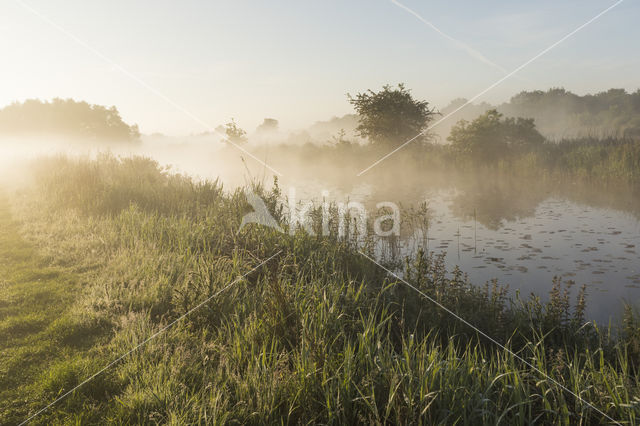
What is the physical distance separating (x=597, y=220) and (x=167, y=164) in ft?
48.3

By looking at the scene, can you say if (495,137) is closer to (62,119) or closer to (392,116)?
(392,116)

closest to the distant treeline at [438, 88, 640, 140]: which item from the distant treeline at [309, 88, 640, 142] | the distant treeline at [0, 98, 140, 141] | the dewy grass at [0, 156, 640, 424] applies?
the distant treeline at [309, 88, 640, 142]

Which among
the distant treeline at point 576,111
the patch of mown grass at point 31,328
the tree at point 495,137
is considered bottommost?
the patch of mown grass at point 31,328

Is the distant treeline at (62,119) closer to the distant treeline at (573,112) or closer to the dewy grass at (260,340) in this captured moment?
the distant treeline at (573,112)

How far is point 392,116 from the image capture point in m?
24.9

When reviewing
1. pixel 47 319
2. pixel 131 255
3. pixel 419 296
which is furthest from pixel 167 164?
pixel 419 296

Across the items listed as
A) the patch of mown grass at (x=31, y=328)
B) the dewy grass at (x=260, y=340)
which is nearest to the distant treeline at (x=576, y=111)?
the dewy grass at (x=260, y=340)

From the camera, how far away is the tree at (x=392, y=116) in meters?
24.9

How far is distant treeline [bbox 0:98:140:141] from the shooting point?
4588cm

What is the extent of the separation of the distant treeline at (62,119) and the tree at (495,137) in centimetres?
4517

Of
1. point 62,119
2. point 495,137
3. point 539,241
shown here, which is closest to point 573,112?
point 495,137

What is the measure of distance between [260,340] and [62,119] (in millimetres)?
53830

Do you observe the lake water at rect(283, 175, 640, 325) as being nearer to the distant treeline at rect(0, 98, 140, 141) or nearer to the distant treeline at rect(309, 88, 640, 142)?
the distant treeline at rect(309, 88, 640, 142)

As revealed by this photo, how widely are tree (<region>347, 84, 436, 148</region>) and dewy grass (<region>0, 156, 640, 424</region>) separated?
18.5 m
